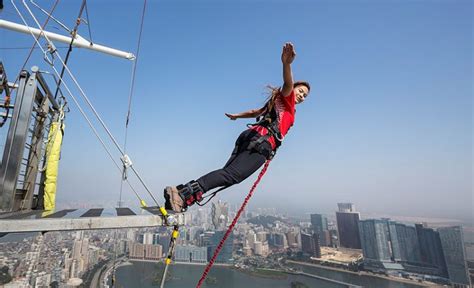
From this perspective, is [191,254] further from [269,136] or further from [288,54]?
[288,54]

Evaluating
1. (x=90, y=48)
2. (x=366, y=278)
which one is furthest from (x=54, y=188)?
(x=366, y=278)

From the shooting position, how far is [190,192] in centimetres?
165

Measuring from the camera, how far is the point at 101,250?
2105cm

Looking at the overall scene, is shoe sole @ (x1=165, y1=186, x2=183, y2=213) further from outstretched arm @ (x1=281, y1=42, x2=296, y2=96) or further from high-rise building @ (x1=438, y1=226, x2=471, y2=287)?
high-rise building @ (x1=438, y1=226, x2=471, y2=287)

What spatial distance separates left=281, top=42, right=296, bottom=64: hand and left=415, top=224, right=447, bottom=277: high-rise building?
38709mm

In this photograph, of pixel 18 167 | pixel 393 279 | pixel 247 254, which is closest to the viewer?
pixel 18 167

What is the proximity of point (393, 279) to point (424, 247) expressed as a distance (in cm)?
884

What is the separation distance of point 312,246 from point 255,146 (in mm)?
39725

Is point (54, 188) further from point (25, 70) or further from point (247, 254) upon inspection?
point (247, 254)

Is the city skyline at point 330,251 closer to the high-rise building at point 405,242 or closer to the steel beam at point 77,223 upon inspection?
the high-rise building at point 405,242

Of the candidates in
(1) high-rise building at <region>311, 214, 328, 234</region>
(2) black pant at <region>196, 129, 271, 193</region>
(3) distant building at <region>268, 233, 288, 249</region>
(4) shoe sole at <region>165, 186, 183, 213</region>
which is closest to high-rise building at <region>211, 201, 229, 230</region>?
(2) black pant at <region>196, 129, 271, 193</region>

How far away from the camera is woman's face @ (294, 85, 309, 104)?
87.4 inches

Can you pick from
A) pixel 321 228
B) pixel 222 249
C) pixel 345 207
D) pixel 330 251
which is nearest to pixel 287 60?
pixel 222 249

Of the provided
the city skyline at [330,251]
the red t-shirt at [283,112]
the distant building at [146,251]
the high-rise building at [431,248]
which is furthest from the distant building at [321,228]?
the red t-shirt at [283,112]
